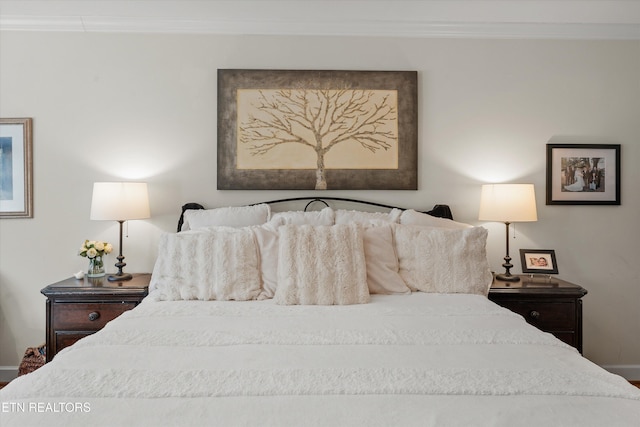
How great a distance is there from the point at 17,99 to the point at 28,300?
4.87 feet

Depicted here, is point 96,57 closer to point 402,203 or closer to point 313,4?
point 313,4

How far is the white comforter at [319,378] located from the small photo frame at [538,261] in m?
1.23

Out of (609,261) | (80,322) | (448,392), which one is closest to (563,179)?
(609,261)

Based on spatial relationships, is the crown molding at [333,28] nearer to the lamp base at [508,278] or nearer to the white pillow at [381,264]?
the white pillow at [381,264]

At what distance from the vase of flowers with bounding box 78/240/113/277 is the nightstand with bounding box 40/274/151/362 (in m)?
0.28

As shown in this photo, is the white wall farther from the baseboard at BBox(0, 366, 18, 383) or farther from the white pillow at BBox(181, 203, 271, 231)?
the white pillow at BBox(181, 203, 271, 231)

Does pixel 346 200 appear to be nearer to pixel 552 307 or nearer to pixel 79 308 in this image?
pixel 552 307

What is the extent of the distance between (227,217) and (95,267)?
1.01 m

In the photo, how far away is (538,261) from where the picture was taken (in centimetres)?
281

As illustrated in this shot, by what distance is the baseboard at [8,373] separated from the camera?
9.43 feet

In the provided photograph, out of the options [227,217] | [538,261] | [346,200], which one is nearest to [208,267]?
[227,217]

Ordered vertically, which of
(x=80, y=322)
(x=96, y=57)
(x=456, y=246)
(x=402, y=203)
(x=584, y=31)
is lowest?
(x=80, y=322)

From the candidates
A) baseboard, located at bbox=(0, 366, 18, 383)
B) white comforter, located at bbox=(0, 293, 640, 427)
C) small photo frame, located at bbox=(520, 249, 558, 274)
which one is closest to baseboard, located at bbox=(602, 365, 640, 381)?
small photo frame, located at bbox=(520, 249, 558, 274)

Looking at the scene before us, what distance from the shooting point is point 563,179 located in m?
2.99
